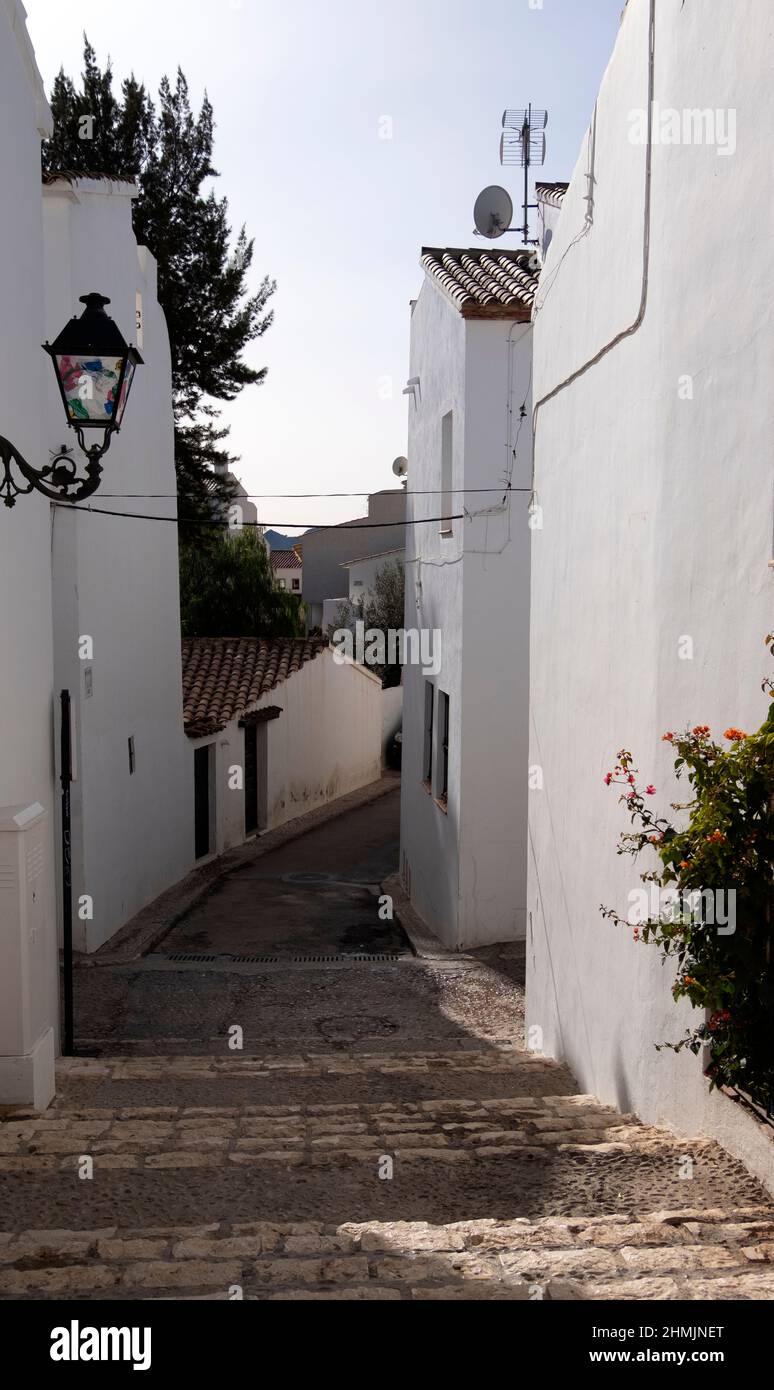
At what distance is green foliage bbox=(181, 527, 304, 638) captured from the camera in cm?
2928

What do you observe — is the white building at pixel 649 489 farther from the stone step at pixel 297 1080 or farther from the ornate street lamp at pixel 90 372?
the ornate street lamp at pixel 90 372

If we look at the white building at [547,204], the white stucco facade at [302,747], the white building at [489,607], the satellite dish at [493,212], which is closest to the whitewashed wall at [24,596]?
the white building at [489,607]

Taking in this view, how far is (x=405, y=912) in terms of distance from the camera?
15109 millimetres

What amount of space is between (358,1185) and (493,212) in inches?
500

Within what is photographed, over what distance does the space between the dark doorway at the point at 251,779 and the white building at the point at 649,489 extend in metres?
14.6

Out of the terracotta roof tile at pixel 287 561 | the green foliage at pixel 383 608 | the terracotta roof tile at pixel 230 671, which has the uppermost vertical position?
the terracotta roof tile at pixel 287 561

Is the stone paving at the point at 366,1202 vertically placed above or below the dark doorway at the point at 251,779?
above

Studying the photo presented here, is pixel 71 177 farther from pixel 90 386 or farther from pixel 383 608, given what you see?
pixel 383 608

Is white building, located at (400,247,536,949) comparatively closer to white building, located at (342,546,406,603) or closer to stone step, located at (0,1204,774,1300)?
stone step, located at (0,1204,774,1300)

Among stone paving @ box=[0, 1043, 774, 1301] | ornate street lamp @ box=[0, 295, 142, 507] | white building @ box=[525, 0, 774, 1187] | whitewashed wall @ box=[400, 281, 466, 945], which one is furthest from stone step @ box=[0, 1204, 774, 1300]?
whitewashed wall @ box=[400, 281, 466, 945]

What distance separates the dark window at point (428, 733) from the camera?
1478 centimetres

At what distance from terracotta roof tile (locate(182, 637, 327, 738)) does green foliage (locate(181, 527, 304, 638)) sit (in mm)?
3148
